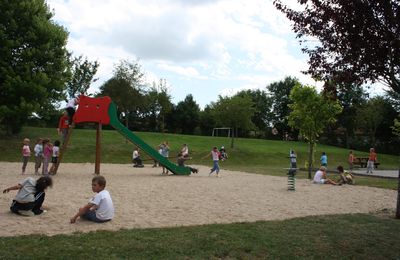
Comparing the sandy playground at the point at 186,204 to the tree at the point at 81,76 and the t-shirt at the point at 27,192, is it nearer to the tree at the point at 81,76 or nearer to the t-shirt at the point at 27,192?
the t-shirt at the point at 27,192

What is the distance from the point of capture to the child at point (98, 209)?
8.79 metres

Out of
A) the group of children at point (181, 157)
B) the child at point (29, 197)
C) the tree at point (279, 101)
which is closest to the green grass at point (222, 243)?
the child at point (29, 197)

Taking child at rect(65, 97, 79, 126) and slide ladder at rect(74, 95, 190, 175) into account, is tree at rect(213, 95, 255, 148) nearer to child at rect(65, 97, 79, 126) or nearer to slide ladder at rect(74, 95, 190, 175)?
slide ladder at rect(74, 95, 190, 175)

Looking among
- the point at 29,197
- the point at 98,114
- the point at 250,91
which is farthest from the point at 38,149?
the point at 250,91

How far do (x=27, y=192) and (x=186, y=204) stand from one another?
440 centimetres

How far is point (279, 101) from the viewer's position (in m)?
94.1

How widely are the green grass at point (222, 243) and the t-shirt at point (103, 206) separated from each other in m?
1.20

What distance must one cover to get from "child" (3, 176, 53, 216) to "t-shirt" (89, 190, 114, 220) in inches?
51.9

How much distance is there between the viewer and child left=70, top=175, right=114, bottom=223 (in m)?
8.79

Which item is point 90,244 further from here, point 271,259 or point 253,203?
point 253,203

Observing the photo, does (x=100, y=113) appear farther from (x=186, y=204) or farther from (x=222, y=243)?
(x=222, y=243)

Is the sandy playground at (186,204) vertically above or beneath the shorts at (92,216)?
beneath

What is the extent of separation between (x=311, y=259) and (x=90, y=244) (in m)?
3.56

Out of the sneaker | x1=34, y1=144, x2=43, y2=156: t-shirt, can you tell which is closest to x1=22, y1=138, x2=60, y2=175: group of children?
x1=34, y1=144, x2=43, y2=156: t-shirt
